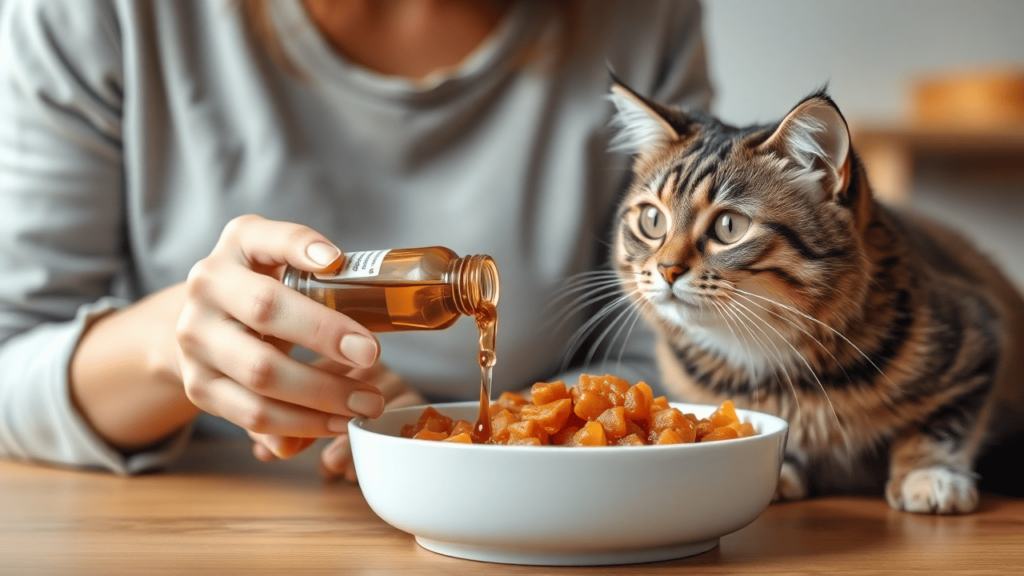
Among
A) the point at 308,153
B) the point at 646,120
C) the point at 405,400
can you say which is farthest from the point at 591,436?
the point at 308,153

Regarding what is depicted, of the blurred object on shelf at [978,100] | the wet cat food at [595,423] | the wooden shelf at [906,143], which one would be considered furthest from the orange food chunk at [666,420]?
the blurred object on shelf at [978,100]

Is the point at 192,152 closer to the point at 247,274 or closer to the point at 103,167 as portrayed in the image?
the point at 103,167

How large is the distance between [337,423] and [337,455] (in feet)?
0.63

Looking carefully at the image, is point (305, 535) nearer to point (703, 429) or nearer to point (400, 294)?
point (400, 294)

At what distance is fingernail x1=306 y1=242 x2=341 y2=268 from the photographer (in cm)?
78

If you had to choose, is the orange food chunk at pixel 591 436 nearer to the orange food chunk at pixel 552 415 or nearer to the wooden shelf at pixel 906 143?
the orange food chunk at pixel 552 415

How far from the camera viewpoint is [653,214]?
3.62ft

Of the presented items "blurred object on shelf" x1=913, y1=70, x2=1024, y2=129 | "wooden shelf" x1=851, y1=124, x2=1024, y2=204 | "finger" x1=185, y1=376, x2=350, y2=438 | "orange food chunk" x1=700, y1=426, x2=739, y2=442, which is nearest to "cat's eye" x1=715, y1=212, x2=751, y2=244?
"orange food chunk" x1=700, y1=426, x2=739, y2=442

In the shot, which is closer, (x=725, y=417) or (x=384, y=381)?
(x=725, y=417)

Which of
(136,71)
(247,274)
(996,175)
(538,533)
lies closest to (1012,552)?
(538,533)

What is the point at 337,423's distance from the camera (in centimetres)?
87

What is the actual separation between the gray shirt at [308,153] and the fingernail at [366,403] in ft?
2.05

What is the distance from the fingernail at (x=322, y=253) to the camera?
0.78 meters

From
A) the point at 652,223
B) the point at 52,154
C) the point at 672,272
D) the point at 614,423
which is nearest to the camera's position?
the point at 614,423
